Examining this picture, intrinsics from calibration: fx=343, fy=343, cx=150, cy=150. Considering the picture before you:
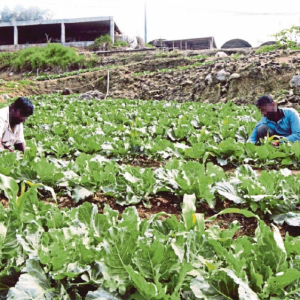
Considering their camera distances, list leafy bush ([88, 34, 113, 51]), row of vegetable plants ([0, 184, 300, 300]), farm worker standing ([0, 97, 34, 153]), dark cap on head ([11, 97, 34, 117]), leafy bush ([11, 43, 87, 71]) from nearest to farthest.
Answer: row of vegetable plants ([0, 184, 300, 300]) → dark cap on head ([11, 97, 34, 117]) → farm worker standing ([0, 97, 34, 153]) → leafy bush ([11, 43, 87, 71]) → leafy bush ([88, 34, 113, 51])

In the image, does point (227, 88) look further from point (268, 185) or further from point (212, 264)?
point (212, 264)

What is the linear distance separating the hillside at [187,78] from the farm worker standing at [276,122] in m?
8.22

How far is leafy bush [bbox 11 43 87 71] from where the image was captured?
31375mm

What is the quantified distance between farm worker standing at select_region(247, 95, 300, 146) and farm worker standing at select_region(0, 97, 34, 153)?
11.2 ft

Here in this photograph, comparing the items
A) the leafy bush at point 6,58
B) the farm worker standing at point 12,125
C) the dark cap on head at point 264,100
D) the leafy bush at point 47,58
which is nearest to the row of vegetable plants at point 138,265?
the farm worker standing at point 12,125

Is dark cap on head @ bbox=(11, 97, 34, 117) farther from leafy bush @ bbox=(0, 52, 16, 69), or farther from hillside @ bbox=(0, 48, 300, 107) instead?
leafy bush @ bbox=(0, 52, 16, 69)

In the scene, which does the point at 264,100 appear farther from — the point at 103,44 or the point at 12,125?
the point at 103,44

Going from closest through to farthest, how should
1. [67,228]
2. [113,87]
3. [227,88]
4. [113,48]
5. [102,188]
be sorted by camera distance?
[67,228] → [102,188] → [227,88] → [113,87] → [113,48]

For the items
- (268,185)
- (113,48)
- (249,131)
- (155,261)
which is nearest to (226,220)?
(268,185)

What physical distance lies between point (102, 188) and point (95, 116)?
733 centimetres

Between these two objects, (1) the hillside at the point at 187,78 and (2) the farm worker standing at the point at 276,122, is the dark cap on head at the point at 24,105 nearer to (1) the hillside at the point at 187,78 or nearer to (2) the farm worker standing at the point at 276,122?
(2) the farm worker standing at the point at 276,122

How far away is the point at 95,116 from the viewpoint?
10.2 metres

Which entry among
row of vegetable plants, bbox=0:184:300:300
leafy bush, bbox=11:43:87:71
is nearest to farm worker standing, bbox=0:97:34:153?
row of vegetable plants, bbox=0:184:300:300

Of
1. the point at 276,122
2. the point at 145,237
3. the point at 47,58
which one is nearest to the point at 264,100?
the point at 276,122
